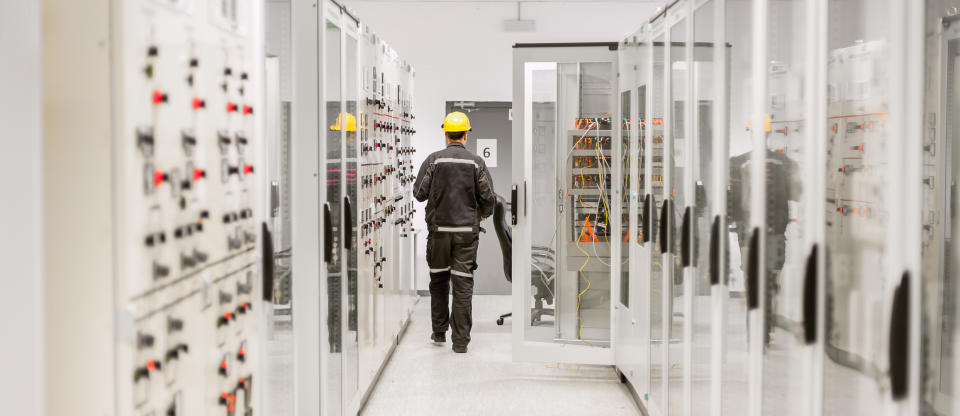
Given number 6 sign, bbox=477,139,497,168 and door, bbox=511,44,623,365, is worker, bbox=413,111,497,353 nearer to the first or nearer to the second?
door, bbox=511,44,623,365

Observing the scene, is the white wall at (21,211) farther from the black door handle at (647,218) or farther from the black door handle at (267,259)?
the black door handle at (647,218)

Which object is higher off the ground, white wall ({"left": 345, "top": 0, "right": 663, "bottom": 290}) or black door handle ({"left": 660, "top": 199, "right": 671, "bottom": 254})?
white wall ({"left": 345, "top": 0, "right": 663, "bottom": 290})

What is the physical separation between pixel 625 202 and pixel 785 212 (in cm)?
242

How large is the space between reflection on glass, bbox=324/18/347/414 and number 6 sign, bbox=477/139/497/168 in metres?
4.38

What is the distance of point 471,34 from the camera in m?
7.46

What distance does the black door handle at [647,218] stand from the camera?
152 inches

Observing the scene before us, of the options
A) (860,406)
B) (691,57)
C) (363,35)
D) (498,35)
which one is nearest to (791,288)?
(860,406)

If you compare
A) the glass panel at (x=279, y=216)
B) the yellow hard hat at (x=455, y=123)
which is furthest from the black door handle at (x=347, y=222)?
the yellow hard hat at (x=455, y=123)

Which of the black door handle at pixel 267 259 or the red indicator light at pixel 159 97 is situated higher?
the red indicator light at pixel 159 97

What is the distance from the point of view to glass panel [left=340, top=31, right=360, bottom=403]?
3518 millimetres

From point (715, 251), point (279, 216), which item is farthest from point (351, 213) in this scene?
point (715, 251)

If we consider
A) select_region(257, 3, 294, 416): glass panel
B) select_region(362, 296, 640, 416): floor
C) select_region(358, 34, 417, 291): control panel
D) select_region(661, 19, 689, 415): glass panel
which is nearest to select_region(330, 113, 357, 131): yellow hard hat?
select_region(358, 34, 417, 291): control panel

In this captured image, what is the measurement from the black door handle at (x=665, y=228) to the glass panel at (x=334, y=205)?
1501mm

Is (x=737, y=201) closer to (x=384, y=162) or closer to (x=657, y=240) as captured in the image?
(x=657, y=240)
